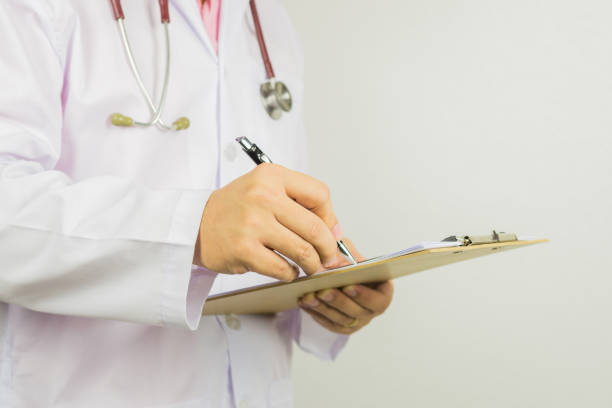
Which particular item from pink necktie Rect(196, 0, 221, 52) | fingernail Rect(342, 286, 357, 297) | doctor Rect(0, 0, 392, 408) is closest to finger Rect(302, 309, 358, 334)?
doctor Rect(0, 0, 392, 408)

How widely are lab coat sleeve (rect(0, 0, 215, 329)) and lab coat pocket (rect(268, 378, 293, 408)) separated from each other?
0.38 meters

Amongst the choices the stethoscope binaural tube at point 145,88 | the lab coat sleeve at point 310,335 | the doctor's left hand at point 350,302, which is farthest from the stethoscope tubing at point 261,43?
the lab coat sleeve at point 310,335

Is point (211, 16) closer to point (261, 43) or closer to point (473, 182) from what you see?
point (261, 43)

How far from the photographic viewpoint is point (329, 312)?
904mm

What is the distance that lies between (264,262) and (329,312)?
1.37ft

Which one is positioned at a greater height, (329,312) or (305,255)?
(305,255)

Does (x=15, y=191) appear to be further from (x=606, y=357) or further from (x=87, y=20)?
(x=606, y=357)

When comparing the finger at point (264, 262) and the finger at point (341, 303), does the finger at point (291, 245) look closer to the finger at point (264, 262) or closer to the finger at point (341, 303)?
the finger at point (264, 262)

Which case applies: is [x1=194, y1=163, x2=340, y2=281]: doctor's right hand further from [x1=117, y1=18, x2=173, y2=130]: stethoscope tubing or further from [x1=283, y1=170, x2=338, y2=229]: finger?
[x1=117, y1=18, x2=173, y2=130]: stethoscope tubing

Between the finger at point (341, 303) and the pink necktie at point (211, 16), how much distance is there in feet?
1.56

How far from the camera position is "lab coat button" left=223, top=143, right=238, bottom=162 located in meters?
0.84

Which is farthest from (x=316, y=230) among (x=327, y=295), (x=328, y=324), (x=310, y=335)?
(x=310, y=335)

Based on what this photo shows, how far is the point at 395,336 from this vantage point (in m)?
1.32

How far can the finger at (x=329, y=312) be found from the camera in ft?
2.78
